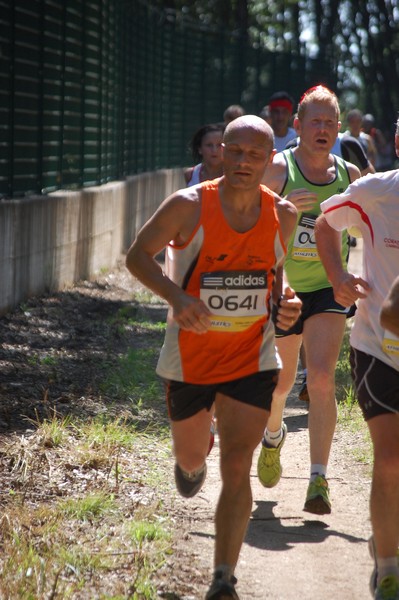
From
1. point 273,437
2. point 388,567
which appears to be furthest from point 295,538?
point 388,567

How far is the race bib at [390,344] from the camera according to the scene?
4781 millimetres

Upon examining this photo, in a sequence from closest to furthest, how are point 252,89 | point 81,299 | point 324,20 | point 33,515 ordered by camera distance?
1. point 33,515
2. point 81,299
3. point 252,89
4. point 324,20

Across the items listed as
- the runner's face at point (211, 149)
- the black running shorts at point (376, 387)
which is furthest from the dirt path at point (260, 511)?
the runner's face at point (211, 149)

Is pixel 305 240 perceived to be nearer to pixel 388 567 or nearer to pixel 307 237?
pixel 307 237

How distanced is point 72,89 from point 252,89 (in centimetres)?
1557

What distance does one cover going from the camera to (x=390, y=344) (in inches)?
189

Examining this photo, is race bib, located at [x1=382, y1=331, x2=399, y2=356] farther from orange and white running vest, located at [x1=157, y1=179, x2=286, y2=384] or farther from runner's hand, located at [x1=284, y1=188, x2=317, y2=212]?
runner's hand, located at [x1=284, y1=188, x2=317, y2=212]

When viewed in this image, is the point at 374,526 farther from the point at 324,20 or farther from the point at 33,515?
the point at 324,20

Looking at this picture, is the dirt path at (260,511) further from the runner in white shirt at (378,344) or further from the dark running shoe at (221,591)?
the runner in white shirt at (378,344)

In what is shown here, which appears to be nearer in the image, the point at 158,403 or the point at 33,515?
the point at 33,515

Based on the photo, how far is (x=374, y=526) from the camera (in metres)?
4.75

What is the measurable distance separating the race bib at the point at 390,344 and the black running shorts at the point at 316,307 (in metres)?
1.83

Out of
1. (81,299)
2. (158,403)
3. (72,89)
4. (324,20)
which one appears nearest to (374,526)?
(158,403)

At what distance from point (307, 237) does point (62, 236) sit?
693 cm
